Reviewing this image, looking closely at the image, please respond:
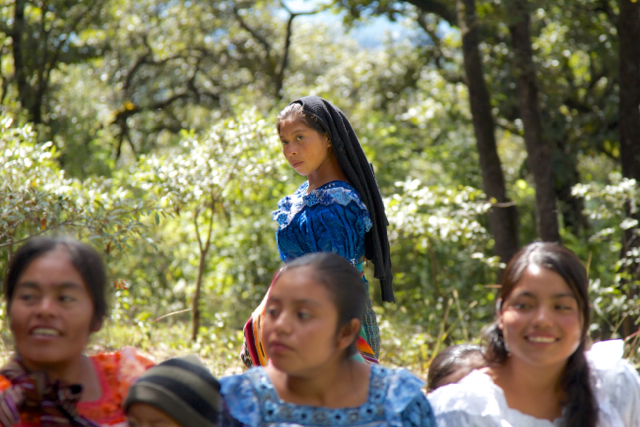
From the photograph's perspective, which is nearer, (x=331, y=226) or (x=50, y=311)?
(x=50, y=311)

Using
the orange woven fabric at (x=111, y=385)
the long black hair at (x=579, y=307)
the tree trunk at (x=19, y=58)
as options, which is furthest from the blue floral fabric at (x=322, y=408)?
the tree trunk at (x=19, y=58)

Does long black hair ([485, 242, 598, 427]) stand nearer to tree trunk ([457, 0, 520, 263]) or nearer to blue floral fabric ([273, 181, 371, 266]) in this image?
blue floral fabric ([273, 181, 371, 266])

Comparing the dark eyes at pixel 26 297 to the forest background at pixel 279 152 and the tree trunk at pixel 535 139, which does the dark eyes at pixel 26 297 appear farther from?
the tree trunk at pixel 535 139

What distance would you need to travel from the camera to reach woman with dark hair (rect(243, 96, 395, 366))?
2.62 metres

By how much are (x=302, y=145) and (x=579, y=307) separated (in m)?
1.25

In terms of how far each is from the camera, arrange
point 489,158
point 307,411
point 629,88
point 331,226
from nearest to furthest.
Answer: point 307,411 → point 331,226 → point 629,88 → point 489,158

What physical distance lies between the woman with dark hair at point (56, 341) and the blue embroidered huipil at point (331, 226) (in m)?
0.96

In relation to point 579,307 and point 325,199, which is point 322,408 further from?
point 325,199

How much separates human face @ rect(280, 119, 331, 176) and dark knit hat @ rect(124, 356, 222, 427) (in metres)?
1.13

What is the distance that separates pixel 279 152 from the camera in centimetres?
532

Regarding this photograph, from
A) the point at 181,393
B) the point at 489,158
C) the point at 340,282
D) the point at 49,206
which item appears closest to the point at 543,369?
the point at 340,282

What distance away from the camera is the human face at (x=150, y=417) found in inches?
66.9

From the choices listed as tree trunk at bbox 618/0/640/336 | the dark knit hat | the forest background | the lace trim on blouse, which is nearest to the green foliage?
the forest background

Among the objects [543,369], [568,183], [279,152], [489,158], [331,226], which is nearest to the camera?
[543,369]
